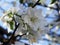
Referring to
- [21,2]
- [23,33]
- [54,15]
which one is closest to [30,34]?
[23,33]

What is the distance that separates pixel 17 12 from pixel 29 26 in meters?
0.10

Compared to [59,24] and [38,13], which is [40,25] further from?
[59,24]

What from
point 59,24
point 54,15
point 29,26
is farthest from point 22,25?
point 54,15

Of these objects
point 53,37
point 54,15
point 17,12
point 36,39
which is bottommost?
point 36,39

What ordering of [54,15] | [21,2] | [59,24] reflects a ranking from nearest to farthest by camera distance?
1. [21,2]
2. [59,24]
3. [54,15]

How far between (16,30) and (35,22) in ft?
0.39

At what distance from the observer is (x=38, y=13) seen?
133 centimetres

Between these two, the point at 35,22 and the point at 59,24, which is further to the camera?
the point at 59,24

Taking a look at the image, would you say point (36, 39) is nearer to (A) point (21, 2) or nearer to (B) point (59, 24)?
(A) point (21, 2)

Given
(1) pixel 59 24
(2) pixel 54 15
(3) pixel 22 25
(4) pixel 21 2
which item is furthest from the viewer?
(2) pixel 54 15

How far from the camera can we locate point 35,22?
1.34m

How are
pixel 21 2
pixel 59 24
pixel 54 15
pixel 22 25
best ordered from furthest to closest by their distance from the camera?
pixel 54 15, pixel 59 24, pixel 21 2, pixel 22 25

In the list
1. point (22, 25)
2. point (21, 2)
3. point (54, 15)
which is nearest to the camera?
point (22, 25)

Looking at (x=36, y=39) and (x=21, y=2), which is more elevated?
(x=21, y=2)
